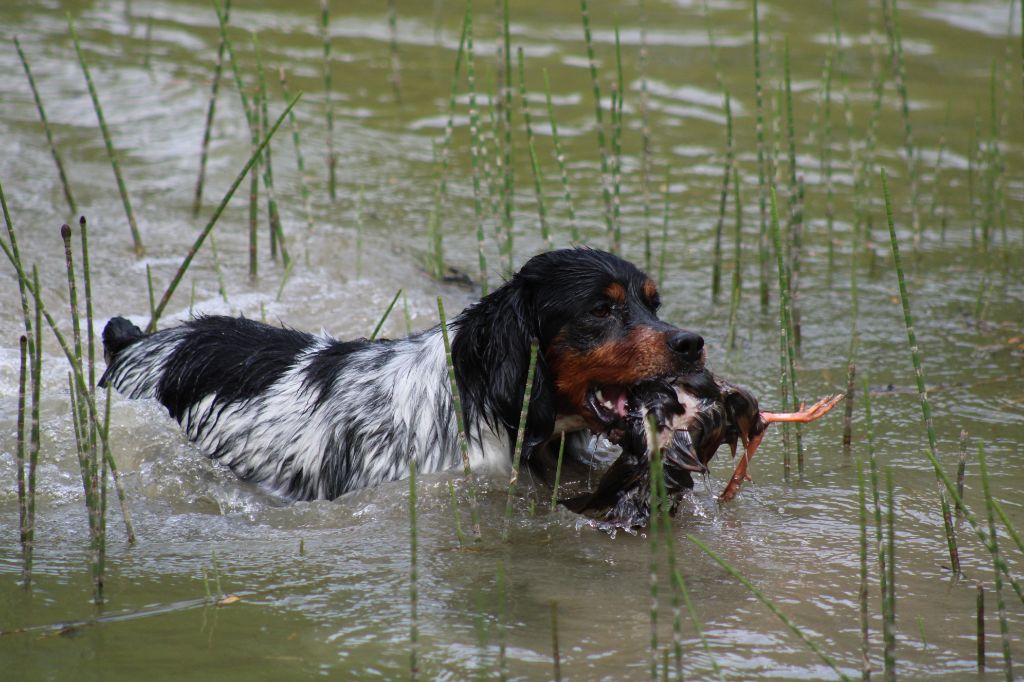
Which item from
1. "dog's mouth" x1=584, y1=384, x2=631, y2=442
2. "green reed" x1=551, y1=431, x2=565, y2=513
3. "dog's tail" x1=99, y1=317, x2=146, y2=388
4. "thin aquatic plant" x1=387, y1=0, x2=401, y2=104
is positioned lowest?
"green reed" x1=551, y1=431, x2=565, y2=513

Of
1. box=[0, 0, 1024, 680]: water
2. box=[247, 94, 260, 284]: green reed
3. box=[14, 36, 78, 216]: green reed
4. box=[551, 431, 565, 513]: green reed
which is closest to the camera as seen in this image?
box=[0, 0, 1024, 680]: water

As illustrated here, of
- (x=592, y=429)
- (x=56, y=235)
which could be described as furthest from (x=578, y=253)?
(x=56, y=235)

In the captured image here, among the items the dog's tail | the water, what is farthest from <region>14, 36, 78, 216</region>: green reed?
the dog's tail

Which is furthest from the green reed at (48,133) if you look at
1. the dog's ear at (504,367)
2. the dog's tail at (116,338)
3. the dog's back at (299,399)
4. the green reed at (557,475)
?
the green reed at (557,475)

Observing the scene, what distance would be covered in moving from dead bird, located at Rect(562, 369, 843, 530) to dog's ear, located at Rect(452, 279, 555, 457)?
0.31 m

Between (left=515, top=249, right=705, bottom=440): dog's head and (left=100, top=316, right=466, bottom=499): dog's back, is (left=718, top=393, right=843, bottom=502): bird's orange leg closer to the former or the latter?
(left=515, top=249, right=705, bottom=440): dog's head

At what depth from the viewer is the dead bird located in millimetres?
4047

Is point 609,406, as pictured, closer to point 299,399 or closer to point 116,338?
point 299,399

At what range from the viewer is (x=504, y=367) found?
428 centimetres

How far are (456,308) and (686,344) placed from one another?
2903 mm

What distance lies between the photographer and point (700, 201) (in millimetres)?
8422

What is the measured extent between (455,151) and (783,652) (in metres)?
6.42

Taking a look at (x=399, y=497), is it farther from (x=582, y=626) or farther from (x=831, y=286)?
(x=831, y=286)

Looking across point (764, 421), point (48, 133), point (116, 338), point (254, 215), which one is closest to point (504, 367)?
point (764, 421)
